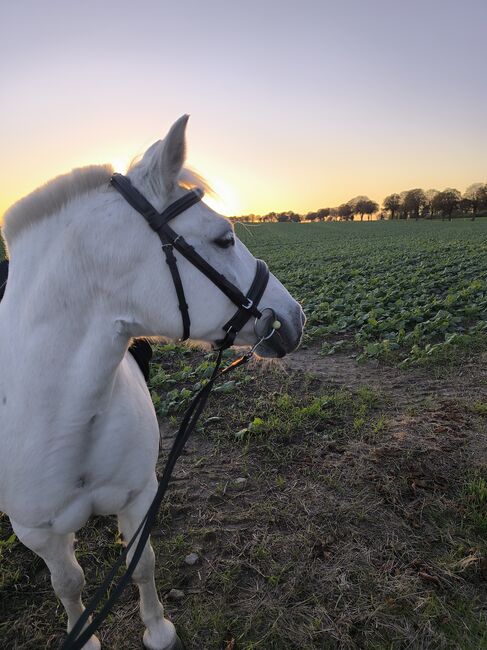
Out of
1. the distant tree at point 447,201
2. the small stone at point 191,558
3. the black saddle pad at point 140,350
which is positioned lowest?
the small stone at point 191,558

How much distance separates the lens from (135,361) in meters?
2.84

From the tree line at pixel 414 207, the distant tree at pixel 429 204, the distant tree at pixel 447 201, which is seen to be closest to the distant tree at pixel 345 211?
the tree line at pixel 414 207

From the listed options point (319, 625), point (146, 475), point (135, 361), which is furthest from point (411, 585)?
point (135, 361)

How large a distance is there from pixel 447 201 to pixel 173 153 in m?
107

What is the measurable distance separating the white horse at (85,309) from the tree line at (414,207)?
2734 inches

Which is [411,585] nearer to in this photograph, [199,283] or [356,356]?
[199,283]

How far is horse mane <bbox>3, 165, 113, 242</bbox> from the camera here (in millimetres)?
1777

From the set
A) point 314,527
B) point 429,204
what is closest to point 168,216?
point 314,527

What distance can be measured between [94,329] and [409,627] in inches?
106

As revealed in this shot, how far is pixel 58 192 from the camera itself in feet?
5.82

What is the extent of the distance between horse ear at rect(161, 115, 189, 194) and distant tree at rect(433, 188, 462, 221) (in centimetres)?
10240

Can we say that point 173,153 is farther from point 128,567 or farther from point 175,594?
point 175,594

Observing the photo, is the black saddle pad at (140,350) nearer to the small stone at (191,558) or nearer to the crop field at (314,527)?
the crop field at (314,527)

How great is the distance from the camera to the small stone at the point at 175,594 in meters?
2.96
